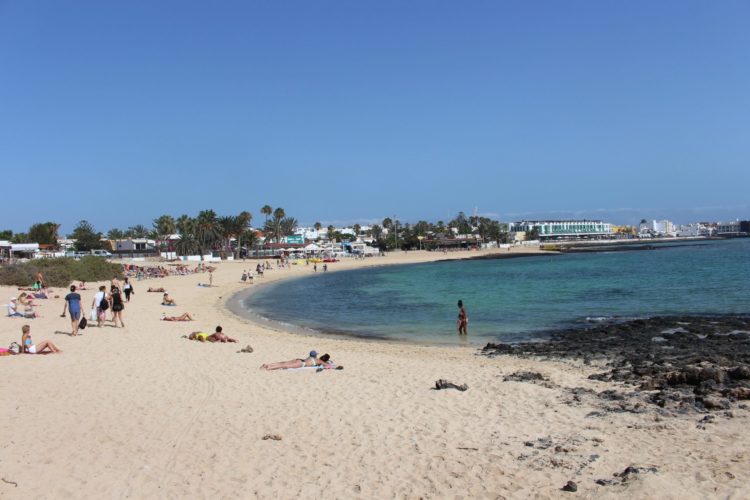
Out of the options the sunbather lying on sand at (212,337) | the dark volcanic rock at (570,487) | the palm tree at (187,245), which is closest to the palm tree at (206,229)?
the palm tree at (187,245)

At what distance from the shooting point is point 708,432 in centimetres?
743

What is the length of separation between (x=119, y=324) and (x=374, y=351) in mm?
9109

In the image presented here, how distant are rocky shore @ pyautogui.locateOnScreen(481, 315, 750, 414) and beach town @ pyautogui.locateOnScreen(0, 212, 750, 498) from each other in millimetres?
157

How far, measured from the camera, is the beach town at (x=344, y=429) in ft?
19.3

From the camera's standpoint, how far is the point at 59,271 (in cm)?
3362

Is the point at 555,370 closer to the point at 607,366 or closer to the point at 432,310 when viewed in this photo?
the point at 607,366

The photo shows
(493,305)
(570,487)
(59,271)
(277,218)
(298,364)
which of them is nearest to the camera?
(570,487)

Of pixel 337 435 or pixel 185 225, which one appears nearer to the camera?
pixel 337 435

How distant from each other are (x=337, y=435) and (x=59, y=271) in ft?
106

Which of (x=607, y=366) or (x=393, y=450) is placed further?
(x=607, y=366)

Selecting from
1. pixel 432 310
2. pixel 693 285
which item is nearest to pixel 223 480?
pixel 432 310

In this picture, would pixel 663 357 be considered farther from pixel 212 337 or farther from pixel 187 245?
pixel 187 245

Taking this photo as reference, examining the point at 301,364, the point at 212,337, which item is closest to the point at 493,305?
the point at 212,337

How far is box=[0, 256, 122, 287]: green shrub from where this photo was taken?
31422 millimetres
